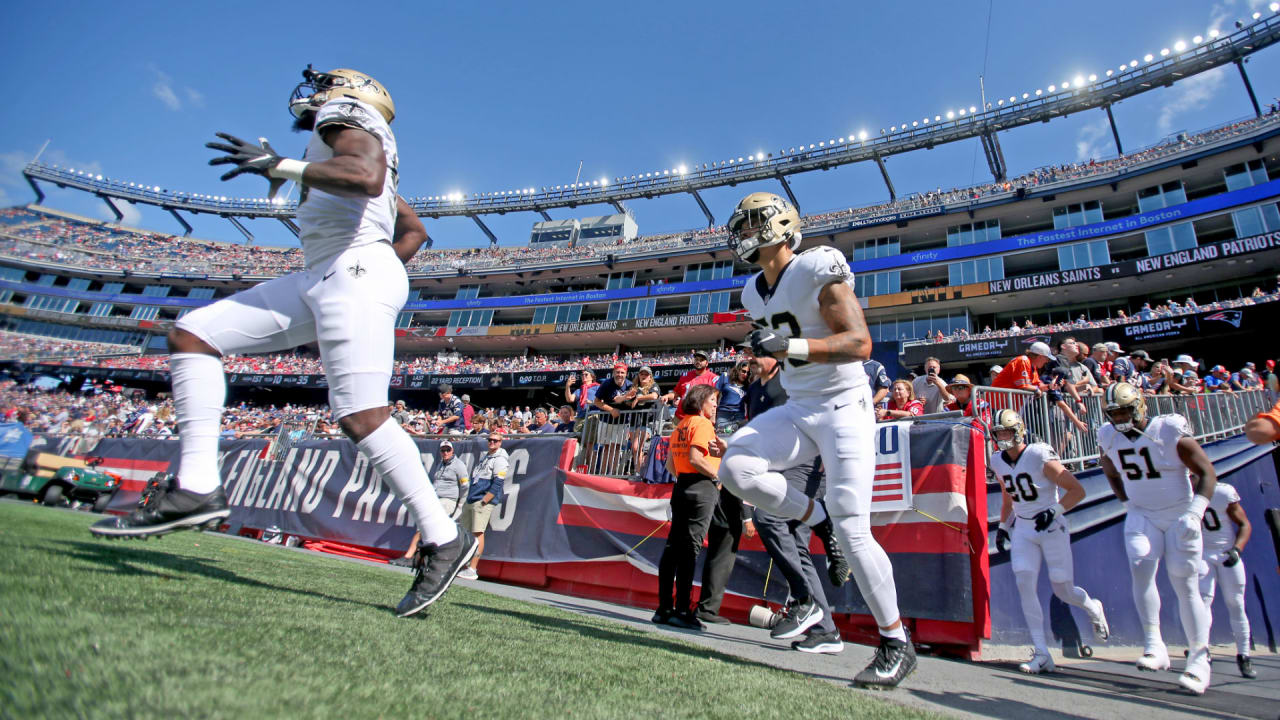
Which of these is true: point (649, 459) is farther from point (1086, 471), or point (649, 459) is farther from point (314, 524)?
point (314, 524)

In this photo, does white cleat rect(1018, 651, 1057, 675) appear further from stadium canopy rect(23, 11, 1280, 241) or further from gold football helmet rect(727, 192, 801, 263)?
stadium canopy rect(23, 11, 1280, 241)

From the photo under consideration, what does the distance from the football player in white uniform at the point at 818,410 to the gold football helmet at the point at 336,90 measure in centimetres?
205

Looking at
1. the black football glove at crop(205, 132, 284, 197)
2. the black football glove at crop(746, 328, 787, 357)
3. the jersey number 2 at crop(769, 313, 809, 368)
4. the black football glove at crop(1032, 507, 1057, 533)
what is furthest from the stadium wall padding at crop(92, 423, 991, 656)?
the black football glove at crop(205, 132, 284, 197)

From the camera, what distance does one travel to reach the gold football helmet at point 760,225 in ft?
10.9

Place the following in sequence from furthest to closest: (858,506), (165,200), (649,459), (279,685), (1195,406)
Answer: (165,200), (1195,406), (649,459), (858,506), (279,685)

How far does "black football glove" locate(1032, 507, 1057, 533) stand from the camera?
5262mm

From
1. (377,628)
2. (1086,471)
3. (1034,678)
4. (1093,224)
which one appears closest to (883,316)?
(1093,224)

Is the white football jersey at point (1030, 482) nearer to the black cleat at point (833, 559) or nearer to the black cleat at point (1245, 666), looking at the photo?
the black cleat at point (1245, 666)

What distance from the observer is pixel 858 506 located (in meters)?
2.86

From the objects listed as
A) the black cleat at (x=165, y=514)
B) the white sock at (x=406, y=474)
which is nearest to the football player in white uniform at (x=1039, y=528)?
the white sock at (x=406, y=474)

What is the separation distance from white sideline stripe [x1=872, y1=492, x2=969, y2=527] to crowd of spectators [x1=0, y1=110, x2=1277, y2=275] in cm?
3680

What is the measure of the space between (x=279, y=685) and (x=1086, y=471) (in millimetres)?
7992

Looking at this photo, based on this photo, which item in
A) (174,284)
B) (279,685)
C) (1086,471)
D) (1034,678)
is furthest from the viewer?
(174,284)

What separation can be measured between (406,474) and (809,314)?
2170 millimetres
